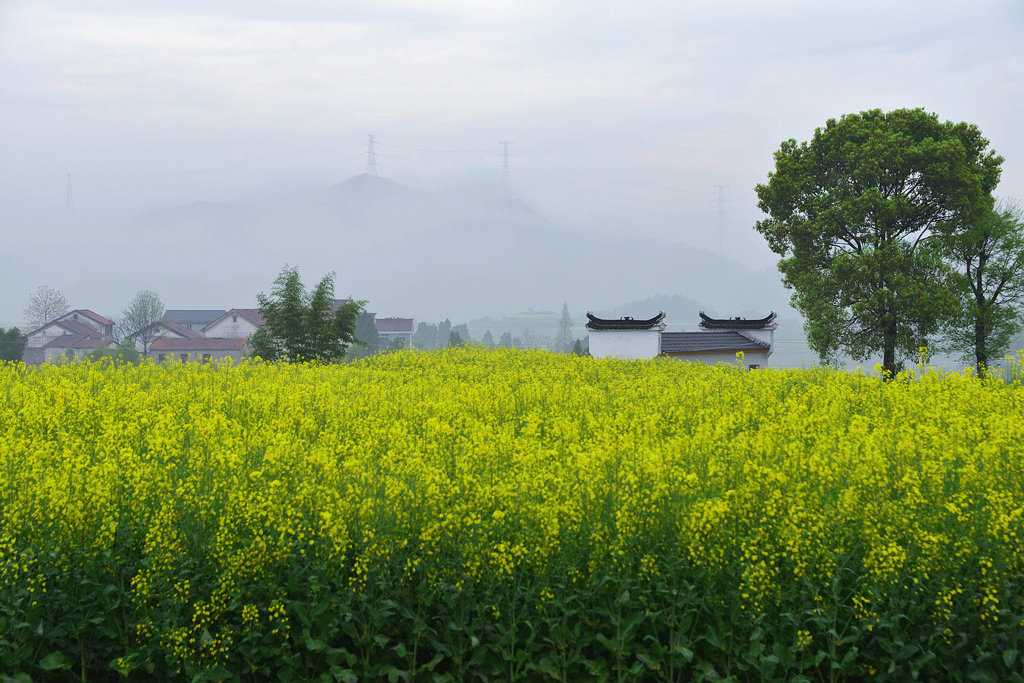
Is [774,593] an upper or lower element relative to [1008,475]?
lower

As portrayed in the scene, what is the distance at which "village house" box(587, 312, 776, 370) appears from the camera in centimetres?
3044

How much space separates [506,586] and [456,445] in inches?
109

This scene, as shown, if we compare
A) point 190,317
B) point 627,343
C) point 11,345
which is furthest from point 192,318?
point 627,343

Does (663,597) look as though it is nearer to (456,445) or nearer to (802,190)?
(456,445)

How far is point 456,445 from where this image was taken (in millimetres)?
7699

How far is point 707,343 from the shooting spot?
32625mm

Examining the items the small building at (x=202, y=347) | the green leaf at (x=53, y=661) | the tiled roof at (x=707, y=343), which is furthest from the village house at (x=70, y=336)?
the green leaf at (x=53, y=661)

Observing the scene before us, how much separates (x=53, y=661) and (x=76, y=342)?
103 meters

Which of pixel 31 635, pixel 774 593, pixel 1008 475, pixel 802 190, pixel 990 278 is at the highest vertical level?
pixel 802 190

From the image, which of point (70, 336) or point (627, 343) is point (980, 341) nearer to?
point (627, 343)

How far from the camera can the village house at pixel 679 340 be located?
30438 mm

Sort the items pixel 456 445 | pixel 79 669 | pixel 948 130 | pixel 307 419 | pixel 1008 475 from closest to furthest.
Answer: pixel 79 669
pixel 1008 475
pixel 456 445
pixel 307 419
pixel 948 130

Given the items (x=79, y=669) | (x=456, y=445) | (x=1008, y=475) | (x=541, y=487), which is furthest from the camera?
(x=456, y=445)

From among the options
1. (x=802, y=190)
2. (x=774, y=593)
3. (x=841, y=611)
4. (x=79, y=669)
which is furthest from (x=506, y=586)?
(x=802, y=190)
